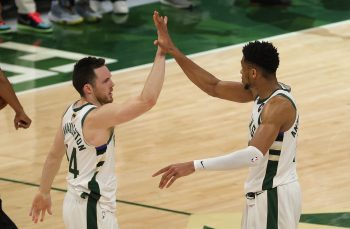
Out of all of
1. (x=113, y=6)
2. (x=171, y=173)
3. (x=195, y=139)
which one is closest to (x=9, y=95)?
(x=171, y=173)

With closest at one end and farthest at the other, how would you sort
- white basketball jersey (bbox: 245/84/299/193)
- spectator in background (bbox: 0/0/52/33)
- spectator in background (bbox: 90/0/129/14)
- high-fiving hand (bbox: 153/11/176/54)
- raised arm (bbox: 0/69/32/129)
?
white basketball jersey (bbox: 245/84/299/193), high-fiving hand (bbox: 153/11/176/54), raised arm (bbox: 0/69/32/129), spectator in background (bbox: 0/0/52/33), spectator in background (bbox: 90/0/129/14)

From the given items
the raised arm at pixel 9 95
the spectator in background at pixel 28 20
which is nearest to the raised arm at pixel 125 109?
the raised arm at pixel 9 95

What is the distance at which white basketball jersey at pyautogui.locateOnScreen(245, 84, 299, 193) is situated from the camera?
6746 millimetres

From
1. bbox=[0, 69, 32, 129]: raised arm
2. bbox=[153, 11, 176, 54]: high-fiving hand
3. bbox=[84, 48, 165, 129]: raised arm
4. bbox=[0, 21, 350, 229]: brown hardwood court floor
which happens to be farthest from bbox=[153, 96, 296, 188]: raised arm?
bbox=[0, 21, 350, 229]: brown hardwood court floor

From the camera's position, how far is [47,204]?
6.88 m

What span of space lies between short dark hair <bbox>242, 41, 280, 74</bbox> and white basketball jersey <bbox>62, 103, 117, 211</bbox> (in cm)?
103

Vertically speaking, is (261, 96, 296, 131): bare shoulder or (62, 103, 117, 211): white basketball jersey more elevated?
(261, 96, 296, 131): bare shoulder

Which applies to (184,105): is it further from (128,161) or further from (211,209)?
(211,209)

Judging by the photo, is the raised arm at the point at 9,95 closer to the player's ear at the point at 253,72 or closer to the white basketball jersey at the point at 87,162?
the white basketball jersey at the point at 87,162

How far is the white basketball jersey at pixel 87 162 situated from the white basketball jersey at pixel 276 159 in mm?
918

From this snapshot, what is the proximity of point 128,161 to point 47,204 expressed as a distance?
3387 millimetres

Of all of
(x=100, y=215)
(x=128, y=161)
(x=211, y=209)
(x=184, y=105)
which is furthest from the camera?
(x=184, y=105)

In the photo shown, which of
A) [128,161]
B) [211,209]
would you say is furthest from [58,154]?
[128,161]

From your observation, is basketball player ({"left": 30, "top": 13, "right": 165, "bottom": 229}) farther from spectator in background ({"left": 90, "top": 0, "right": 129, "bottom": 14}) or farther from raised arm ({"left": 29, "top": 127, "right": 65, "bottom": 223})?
spectator in background ({"left": 90, "top": 0, "right": 129, "bottom": 14})
